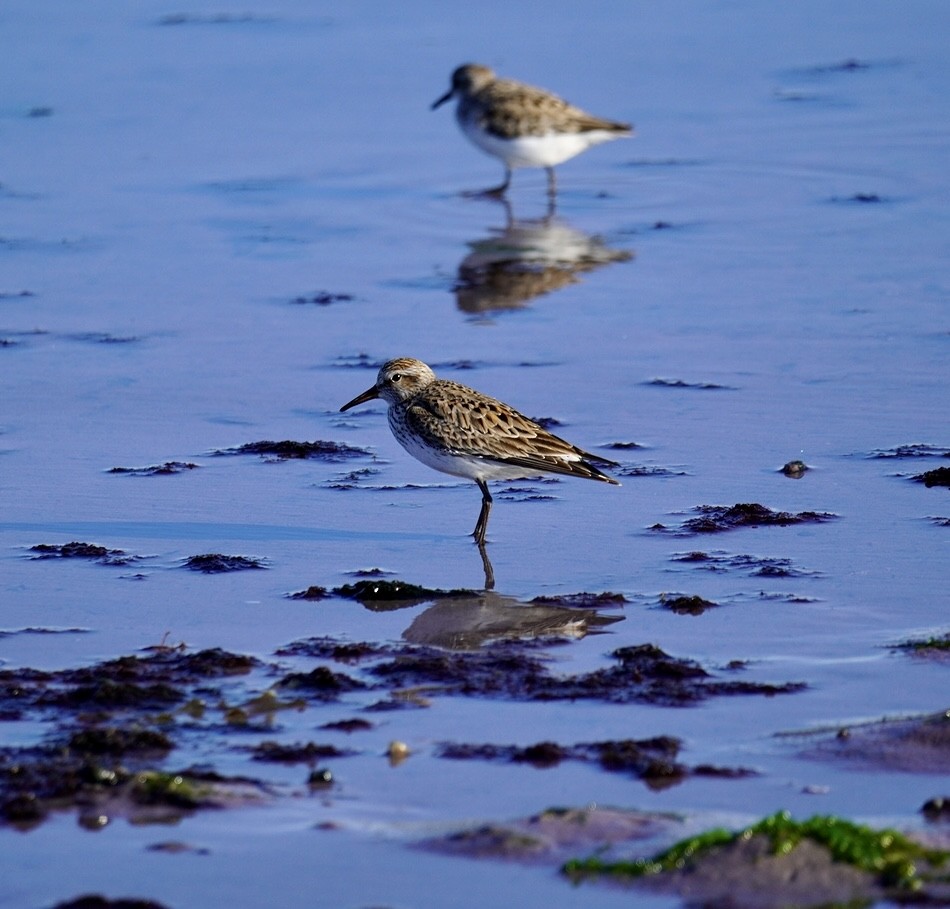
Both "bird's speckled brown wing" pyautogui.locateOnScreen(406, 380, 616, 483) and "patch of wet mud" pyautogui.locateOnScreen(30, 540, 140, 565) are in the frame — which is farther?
"bird's speckled brown wing" pyautogui.locateOnScreen(406, 380, 616, 483)

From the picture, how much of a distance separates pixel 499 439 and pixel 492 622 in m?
1.50

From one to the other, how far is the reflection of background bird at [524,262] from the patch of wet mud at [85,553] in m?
4.87

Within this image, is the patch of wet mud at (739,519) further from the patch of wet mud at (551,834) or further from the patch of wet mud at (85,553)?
the patch of wet mud at (551,834)

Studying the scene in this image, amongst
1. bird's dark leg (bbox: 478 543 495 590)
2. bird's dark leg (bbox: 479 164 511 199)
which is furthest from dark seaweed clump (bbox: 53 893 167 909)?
bird's dark leg (bbox: 479 164 511 199)

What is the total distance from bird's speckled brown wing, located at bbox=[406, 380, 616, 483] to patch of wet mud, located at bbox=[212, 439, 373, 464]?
2.83 ft

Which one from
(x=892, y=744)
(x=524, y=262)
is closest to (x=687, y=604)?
(x=892, y=744)

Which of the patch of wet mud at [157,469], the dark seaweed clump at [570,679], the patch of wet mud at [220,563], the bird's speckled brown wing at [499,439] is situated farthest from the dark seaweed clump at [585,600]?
the patch of wet mud at [157,469]

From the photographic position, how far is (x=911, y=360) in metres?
10.6

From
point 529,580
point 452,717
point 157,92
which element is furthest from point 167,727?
point 157,92

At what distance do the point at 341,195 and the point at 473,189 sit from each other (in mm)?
1513

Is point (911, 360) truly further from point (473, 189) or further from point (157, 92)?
point (157, 92)

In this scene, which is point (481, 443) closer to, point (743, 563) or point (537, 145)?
point (743, 563)

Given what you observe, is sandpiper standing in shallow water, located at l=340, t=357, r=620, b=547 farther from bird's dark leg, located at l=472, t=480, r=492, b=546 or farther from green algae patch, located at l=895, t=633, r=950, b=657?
green algae patch, located at l=895, t=633, r=950, b=657

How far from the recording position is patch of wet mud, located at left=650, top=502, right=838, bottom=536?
319 inches
